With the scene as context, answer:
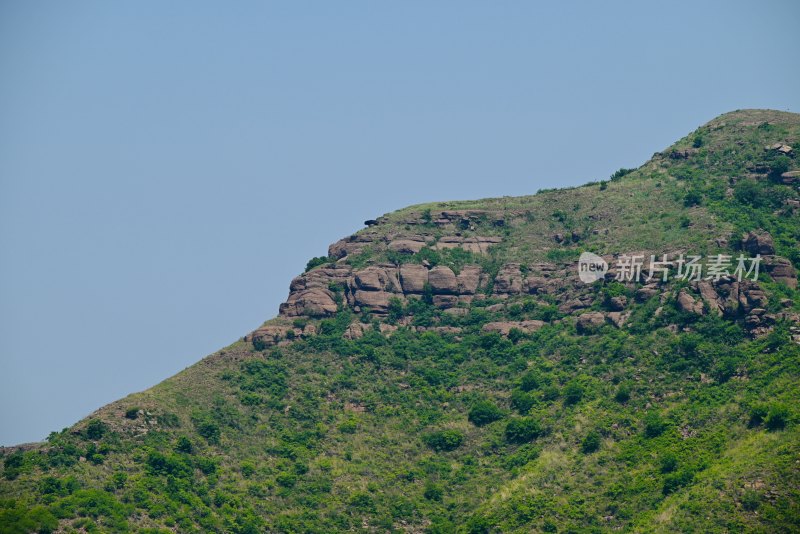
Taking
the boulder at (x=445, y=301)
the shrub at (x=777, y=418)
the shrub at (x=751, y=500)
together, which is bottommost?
the shrub at (x=751, y=500)

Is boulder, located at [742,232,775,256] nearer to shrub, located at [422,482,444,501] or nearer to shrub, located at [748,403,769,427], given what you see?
shrub, located at [748,403,769,427]

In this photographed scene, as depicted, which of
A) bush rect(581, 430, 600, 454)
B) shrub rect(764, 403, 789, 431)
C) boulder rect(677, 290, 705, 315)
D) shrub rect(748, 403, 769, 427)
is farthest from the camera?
boulder rect(677, 290, 705, 315)

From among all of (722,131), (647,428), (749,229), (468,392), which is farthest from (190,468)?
(722,131)

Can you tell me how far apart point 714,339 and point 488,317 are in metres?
29.8

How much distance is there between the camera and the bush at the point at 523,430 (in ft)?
449

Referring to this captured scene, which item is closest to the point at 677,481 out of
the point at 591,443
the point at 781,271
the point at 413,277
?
the point at 591,443

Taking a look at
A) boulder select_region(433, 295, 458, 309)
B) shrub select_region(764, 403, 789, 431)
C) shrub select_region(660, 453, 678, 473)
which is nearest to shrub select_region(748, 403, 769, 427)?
shrub select_region(764, 403, 789, 431)

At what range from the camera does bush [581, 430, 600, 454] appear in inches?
5128

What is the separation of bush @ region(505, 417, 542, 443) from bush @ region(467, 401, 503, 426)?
3.19 meters

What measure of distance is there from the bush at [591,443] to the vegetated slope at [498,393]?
0.18 meters

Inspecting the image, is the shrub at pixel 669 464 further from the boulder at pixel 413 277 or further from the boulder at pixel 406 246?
the boulder at pixel 406 246

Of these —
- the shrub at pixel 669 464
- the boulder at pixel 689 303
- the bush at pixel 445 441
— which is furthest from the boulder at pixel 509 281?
the shrub at pixel 669 464

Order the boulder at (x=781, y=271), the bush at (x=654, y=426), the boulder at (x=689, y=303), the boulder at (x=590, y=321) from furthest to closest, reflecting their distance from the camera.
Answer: the boulder at (x=590, y=321) < the boulder at (x=781, y=271) < the boulder at (x=689, y=303) < the bush at (x=654, y=426)

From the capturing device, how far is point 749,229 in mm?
150875
